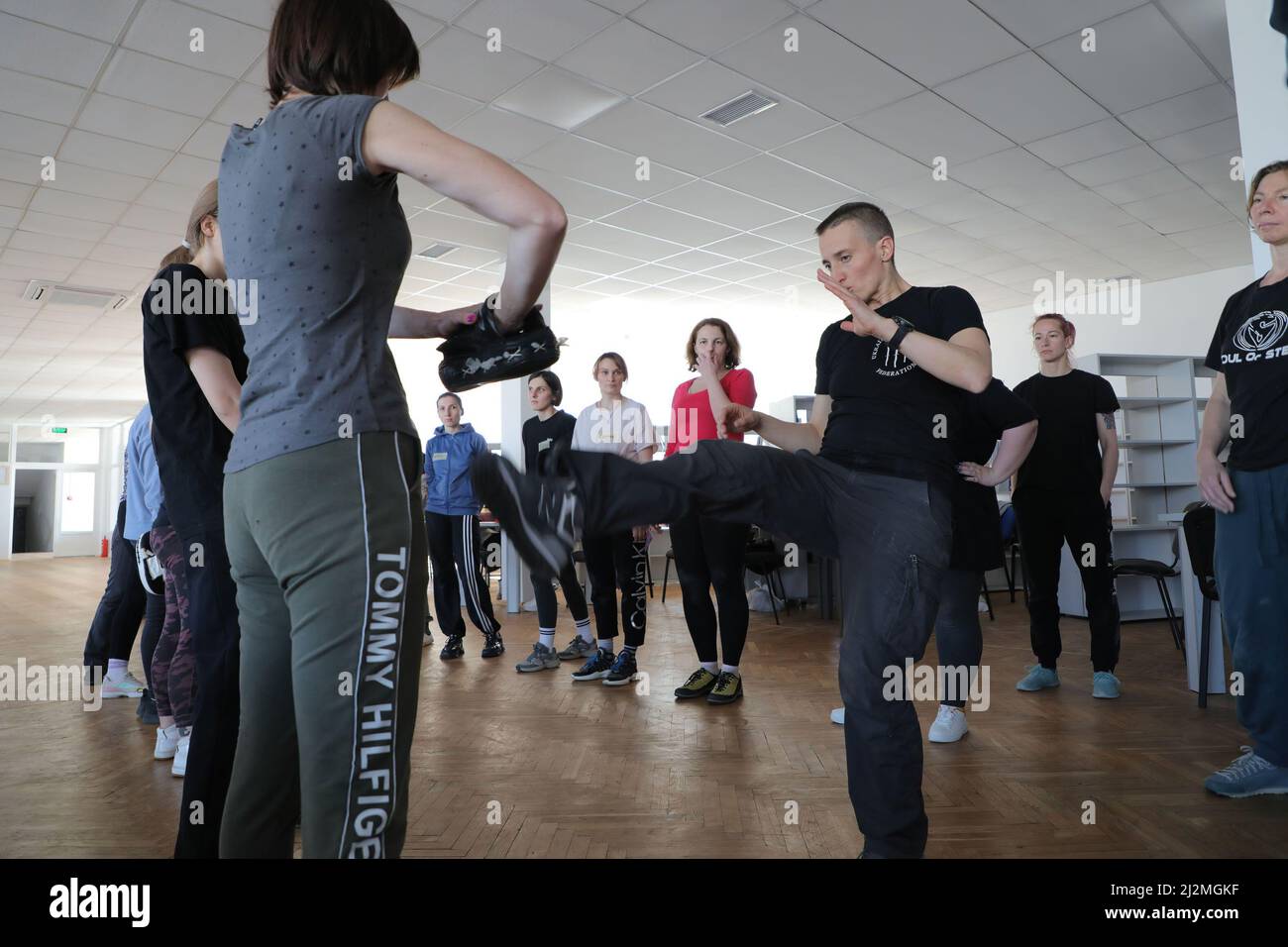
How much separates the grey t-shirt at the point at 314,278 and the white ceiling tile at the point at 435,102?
434cm

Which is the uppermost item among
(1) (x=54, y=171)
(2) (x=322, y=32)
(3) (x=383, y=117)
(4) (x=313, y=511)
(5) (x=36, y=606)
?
(1) (x=54, y=171)

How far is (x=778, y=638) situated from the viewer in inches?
201

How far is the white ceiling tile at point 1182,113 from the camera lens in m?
5.34

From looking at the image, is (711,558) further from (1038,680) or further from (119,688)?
(119,688)

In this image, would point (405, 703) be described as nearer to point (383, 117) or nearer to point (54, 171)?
point (383, 117)

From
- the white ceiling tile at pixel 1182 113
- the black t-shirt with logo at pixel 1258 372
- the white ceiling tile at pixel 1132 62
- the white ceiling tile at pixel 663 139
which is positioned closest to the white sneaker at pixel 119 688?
the white ceiling tile at pixel 663 139

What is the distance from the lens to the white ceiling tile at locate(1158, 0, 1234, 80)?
4.36 meters

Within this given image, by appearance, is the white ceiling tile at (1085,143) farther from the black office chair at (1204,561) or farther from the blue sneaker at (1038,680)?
the blue sneaker at (1038,680)

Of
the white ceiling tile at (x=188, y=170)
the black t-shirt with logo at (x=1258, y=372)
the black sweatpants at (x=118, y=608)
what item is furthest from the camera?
the white ceiling tile at (x=188, y=170)

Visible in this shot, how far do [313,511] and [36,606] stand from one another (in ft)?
31.3

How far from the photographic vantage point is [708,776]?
2389 mm

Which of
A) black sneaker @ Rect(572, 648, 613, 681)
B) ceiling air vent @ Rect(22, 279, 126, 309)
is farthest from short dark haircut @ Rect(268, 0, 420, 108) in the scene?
ceiling air vent @ Rect(22, 279, 126, 309)

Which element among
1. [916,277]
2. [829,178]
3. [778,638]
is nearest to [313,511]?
[778,638]

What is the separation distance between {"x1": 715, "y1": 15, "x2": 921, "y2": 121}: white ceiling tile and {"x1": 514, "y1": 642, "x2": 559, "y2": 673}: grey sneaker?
136 inches
